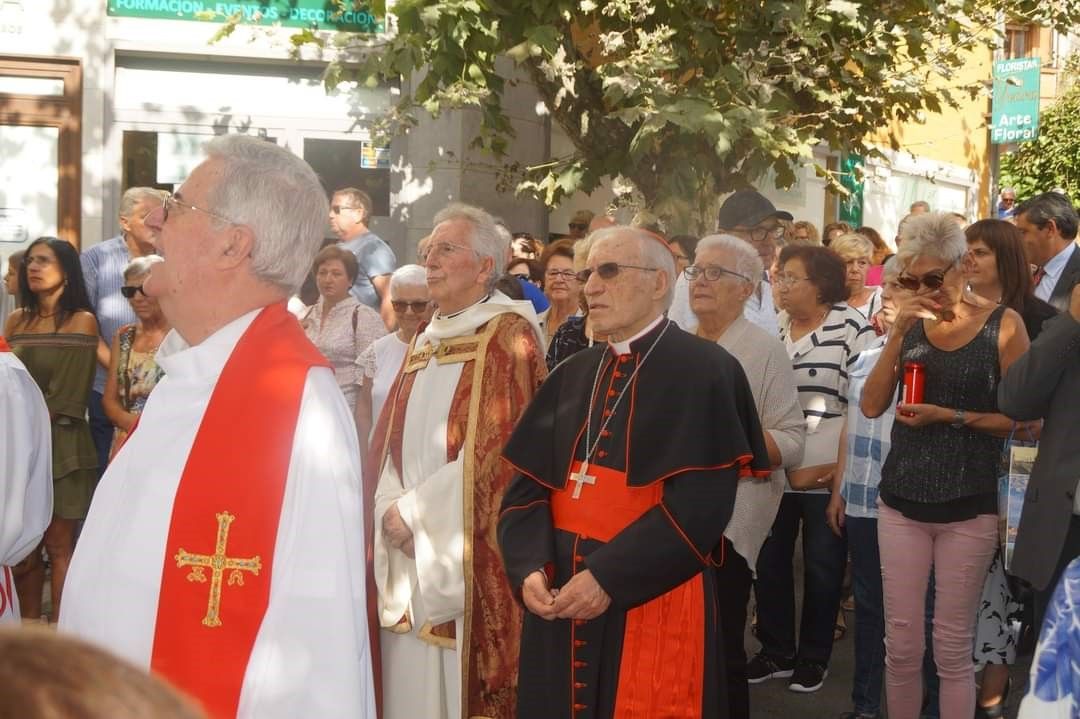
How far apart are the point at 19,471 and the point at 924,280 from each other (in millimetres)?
3379

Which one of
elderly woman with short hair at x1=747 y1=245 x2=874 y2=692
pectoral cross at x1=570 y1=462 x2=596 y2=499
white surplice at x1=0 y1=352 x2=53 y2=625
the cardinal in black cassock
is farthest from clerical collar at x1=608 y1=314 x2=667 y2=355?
elderly woman with short hair at x1=747 y1=245 x2=874 y2=692

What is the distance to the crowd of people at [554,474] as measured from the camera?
109 inches

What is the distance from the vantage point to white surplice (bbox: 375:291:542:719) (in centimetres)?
543

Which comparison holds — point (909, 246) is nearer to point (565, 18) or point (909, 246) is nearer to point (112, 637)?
point (112, 637)

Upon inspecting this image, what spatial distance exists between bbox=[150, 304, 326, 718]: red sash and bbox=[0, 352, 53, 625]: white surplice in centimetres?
178

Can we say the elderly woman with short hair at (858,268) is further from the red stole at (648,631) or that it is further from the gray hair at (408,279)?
the red stole at (648,631)

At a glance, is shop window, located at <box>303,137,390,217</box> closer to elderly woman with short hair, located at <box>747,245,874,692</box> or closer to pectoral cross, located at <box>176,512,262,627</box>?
elderly woman with short hair, located at <box>747,245,874,692</box>

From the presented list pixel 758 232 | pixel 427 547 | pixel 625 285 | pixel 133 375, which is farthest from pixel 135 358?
pixel 625 285

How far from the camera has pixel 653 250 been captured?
496 centimetres

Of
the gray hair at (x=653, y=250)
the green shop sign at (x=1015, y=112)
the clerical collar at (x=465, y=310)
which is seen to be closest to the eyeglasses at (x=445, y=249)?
the clerical collar at (x=465, y=310)

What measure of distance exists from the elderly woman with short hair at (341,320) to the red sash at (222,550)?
5163 mm

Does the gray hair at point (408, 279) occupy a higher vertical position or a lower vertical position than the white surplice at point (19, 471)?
higher

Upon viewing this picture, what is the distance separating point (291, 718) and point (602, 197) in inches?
472

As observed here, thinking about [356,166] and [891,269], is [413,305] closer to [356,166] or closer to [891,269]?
[891,269]
